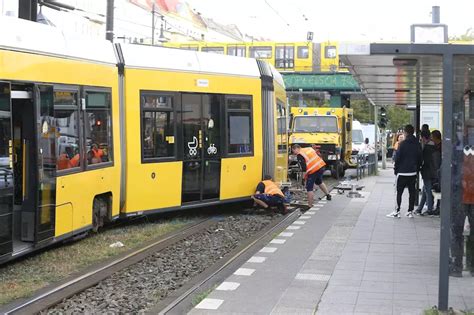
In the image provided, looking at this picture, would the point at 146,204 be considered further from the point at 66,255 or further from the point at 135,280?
the point at 135,280

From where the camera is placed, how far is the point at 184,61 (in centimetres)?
1182

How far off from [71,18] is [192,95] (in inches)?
1736

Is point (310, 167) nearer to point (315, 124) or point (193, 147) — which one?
point (193, 147)

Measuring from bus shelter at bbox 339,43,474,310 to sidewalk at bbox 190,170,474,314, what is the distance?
1.61 feet

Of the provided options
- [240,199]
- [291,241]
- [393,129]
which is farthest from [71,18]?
[291,241]

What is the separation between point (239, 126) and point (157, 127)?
2.20 meters

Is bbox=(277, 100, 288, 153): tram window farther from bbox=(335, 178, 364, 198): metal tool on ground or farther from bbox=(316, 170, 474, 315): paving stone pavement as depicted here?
bbox=(316, 170, 474, 315): paving stone pavement

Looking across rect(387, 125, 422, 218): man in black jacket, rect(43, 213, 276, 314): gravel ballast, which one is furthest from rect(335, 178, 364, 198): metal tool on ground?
rect(43, 213, 276, 314): gravel ballast

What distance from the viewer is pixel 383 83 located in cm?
1052

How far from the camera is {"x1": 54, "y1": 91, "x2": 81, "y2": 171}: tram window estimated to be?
8469 mm

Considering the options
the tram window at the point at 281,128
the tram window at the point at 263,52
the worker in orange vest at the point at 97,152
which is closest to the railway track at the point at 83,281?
the worker in orange vest at the point at 97,152

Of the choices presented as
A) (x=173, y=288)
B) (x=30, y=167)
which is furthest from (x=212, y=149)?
(x=173, y=288)

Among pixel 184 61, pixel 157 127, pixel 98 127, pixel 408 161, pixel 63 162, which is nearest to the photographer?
pixel 63 162

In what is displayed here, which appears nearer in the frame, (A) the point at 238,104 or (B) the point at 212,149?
(B) the point at 212,149
